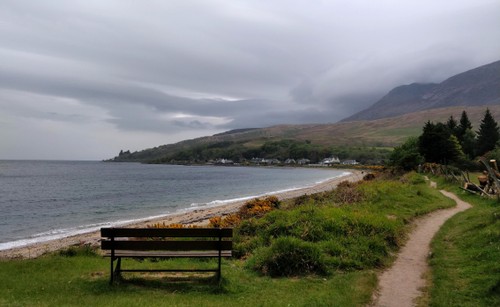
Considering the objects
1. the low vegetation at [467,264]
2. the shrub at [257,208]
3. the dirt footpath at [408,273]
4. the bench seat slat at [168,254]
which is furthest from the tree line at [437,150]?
the bench seat slat at [168,254]

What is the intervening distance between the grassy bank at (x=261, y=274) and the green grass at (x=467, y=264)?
3.95 feet

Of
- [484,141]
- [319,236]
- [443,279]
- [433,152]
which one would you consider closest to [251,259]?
[319,236]

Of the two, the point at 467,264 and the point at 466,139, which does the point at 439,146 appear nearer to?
the point at 466,139

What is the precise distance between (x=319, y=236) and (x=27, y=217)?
31131mm

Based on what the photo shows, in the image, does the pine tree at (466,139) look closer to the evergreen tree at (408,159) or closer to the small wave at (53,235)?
the evergreen tree at (408,159)

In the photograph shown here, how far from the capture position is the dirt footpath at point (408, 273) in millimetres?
7520

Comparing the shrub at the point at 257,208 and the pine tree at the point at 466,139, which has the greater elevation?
the pine tree at the point at 466,139

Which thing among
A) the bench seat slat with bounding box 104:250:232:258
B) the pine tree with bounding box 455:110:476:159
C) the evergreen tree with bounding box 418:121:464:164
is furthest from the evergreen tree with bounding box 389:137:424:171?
the bench seat slat with bounding box 104:250:232:258

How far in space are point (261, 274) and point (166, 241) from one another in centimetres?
234

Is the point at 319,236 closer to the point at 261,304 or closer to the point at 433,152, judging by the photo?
the point at 261,304

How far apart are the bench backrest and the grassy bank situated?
2.26 ft

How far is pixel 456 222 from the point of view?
15117 mm

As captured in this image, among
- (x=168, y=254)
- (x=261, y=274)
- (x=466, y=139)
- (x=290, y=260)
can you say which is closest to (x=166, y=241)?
(x=168, y=254)

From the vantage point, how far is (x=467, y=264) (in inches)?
364
